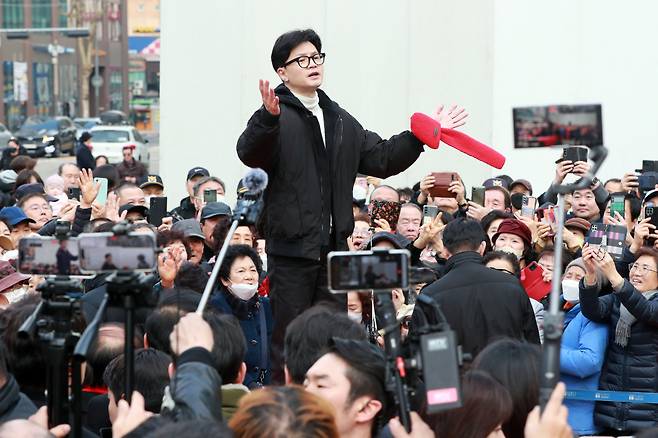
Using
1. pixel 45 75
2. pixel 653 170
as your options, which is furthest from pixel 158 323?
pixel 45 75

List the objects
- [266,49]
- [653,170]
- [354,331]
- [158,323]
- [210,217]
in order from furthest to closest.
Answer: [266,49] < [653,170] < [210,217] < [158,323] < [354,331]

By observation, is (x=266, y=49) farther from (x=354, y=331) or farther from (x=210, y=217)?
(x=354, y=331)

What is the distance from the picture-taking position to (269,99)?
229 inches

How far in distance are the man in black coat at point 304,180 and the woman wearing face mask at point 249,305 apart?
736 millimetres

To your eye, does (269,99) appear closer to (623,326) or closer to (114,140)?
(623,326)

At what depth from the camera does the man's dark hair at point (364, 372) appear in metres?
4.41

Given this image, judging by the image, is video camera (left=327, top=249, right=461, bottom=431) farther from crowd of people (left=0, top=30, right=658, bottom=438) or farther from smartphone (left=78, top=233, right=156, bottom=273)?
smartphone (left=78, top=233, right=156, bottom=273)

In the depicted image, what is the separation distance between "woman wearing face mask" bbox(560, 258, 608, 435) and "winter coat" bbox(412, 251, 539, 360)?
398 millimetres

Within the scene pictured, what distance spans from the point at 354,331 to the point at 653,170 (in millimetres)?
9606

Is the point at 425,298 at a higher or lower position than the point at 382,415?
higher

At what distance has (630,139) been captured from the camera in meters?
17.6

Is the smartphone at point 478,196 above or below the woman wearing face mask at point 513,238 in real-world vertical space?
above

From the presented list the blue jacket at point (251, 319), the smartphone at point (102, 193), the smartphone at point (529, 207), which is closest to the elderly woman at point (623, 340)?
the blue jacket at point (251, 319)

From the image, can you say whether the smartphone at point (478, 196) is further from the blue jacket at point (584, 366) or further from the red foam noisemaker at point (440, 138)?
the red foam noisemaker at point (440, 138)
